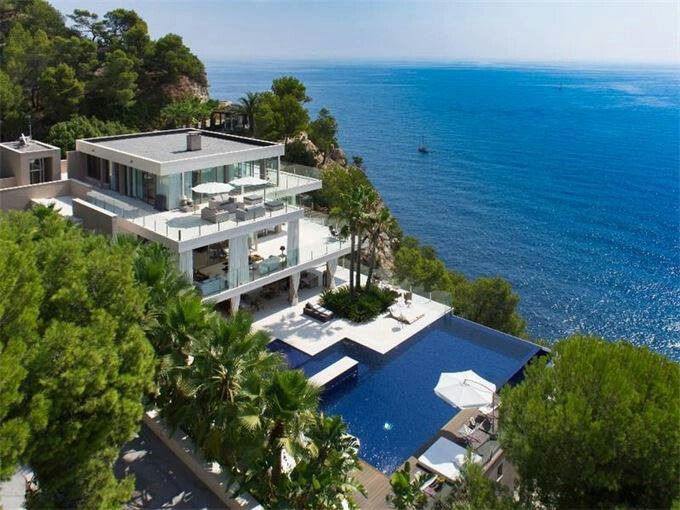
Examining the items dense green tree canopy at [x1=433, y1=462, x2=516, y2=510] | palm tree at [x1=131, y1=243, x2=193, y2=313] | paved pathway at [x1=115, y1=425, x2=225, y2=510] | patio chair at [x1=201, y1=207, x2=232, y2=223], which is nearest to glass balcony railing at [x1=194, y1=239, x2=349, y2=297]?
patio chair at [x1=201, y1=207, x2=232, y2=223]

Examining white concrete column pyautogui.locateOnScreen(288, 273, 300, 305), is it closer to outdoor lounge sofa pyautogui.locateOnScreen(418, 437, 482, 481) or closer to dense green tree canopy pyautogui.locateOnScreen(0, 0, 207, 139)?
outdoor lounge sofa pyautogui.locateOnScreen(418, 437, 482, 481)

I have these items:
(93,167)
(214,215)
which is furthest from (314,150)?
(214,215)

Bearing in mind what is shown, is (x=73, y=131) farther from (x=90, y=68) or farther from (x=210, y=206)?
(x=210, y=206)

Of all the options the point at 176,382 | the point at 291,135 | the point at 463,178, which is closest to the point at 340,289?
the point at 176,382

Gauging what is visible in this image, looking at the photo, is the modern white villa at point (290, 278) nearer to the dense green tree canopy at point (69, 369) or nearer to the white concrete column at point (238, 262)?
the white concrete column at point (238, 262)

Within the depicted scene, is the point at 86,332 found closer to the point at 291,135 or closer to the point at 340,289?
the point at 340,289

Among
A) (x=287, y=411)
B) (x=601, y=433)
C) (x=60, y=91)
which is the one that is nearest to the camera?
(x=601, y=433)
